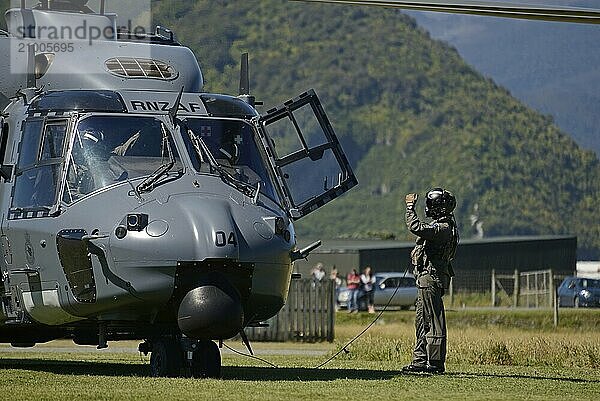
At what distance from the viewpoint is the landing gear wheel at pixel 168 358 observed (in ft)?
53.5

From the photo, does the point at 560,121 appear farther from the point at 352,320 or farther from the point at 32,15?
the point at 32,15

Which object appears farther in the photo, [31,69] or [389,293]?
[389,293]

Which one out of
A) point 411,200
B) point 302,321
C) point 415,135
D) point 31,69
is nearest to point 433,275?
point 411,200

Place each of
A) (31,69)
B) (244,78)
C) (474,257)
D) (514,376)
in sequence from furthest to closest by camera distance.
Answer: (474,257)
(244,78)
(31,69)
(514,376)

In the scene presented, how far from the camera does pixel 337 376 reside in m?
17.1

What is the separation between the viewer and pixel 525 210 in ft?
547

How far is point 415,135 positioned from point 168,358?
162 m

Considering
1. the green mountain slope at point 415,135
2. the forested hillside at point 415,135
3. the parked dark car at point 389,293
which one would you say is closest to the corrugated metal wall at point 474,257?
the parked dark car at point 389,293

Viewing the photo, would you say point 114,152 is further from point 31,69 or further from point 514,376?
point 514,376

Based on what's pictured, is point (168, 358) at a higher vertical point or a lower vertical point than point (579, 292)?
lower

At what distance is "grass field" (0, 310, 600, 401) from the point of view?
47.1 ft

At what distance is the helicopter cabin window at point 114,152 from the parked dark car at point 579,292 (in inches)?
1583

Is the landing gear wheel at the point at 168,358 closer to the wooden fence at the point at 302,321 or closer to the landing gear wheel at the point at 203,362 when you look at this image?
the landing gear wheel at the point at 203,362

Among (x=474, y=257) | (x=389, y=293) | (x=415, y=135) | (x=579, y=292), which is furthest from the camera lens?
(x=415, y=135)
